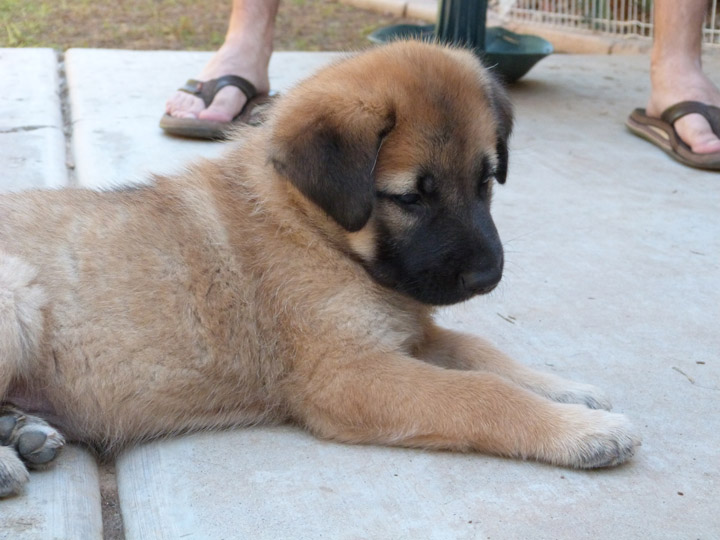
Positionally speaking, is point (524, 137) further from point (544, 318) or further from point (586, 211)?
point (544, 318)

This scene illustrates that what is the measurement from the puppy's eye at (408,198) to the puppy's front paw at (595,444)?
2.57 ft

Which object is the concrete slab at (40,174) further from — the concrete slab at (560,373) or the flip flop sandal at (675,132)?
the flip flop sandal at (675,132)

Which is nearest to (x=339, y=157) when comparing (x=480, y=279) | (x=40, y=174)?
(x=480, y=279)

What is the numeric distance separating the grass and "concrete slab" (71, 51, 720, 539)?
10.4ft

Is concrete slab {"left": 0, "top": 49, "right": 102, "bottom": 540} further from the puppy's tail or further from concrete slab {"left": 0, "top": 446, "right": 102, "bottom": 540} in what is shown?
the puppy's tail

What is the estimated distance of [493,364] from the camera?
3094 millimetres

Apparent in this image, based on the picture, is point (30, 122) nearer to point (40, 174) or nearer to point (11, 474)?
point (40, 174)

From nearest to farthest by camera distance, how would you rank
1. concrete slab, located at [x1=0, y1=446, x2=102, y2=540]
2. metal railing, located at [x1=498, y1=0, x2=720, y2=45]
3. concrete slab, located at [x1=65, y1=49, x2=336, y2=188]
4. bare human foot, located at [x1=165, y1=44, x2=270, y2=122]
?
concrete slab, located at [x1=0, y1=446, x2=102, y2=540], concrete slab, located at [x1=65, y1=49, x2=336, y2=188], bare human foot, located at [x1=165, y1=44, x2=270, y2=122], metal railing, located at [x1=498, y1=0, x2=720, y2=45]

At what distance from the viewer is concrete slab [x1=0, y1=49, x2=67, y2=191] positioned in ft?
15.1

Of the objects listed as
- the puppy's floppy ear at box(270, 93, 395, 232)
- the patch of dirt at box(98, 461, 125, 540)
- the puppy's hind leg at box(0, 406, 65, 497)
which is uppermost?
the puppy's floppy ear at box(270, 93, 395, 232)

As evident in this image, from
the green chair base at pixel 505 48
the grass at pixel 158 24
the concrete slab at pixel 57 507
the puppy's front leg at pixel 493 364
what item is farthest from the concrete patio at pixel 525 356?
the grass at pixel 158 24

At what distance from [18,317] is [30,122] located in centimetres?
309

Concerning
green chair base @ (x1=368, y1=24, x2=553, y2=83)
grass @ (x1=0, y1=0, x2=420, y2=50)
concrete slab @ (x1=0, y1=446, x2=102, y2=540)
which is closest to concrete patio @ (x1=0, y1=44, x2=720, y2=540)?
concrete slab @ (x1=0, y1=446, x2=102, y2=540)

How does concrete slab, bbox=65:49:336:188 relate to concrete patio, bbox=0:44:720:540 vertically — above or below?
above
